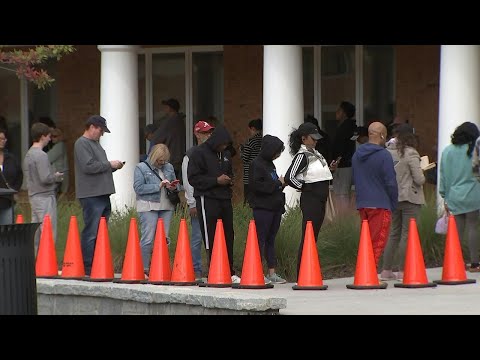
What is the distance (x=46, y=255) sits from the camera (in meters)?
14.4

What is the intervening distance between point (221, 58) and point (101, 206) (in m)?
9.29

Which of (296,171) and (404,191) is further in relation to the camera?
(404,191)

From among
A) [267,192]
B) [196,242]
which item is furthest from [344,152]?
[267,192]

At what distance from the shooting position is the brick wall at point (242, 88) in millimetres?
22344

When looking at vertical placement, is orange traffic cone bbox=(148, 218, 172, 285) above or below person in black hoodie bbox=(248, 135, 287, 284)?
below

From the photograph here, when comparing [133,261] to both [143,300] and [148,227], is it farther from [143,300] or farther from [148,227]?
[143,300]

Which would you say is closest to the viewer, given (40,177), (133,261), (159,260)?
(159,260)

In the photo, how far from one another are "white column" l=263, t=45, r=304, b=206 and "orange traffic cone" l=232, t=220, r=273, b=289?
5.18m

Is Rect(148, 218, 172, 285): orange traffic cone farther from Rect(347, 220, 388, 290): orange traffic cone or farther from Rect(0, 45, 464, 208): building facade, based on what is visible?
Rect(0, 45, 464, 208): building facade

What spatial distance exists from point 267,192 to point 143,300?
8.52ft

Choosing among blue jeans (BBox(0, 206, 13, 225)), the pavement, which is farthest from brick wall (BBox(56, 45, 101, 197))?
blue jeans (BBox(0, 206, 13, 225))

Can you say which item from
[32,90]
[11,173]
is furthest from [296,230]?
[32,90]

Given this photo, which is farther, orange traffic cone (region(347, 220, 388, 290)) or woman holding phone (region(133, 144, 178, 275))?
woman holding phone (region(133, 144, 178, 275))

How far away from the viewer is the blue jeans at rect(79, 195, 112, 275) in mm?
14070
